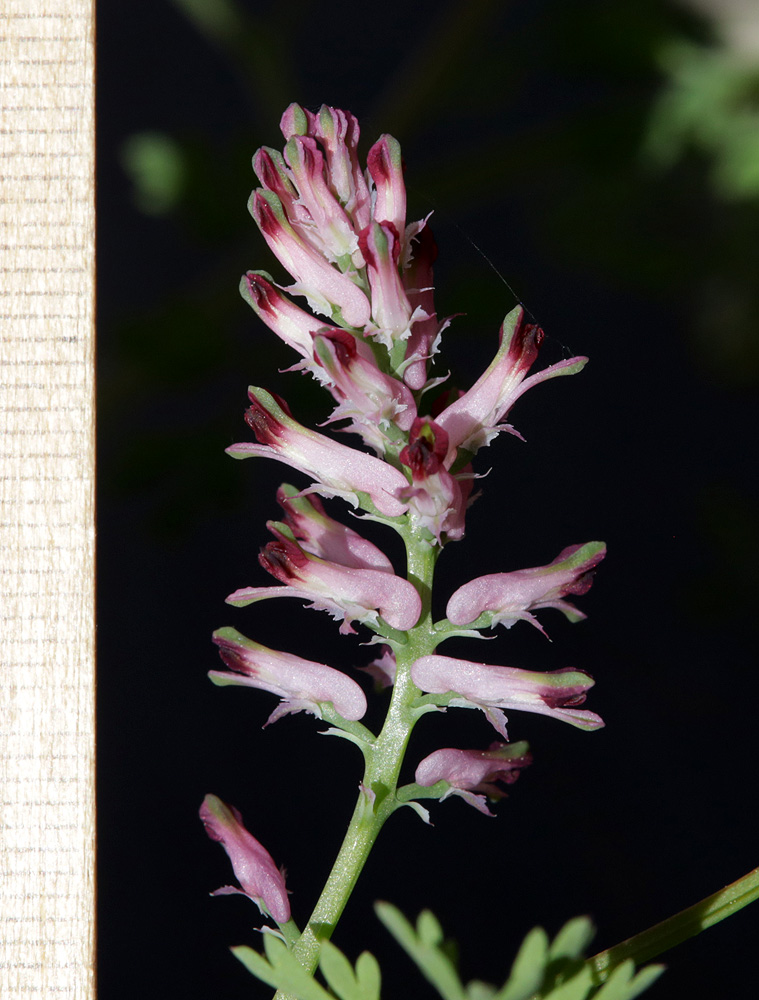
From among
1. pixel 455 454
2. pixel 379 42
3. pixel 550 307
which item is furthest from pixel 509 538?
pixel 455 454

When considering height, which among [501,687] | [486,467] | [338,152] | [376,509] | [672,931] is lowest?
[672,931]

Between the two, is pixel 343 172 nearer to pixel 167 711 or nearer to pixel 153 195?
pixel 153 195

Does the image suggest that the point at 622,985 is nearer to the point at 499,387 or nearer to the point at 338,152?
the point at 499,387

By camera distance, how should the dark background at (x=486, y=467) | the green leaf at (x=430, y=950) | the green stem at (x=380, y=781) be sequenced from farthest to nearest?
the dark background at (x=486, y=467)
the green stem at (x=380, y=781)
the green leaf at (x=430, y=950)

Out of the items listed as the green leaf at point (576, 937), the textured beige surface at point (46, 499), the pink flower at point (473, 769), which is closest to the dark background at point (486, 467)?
the textured beige surface at point (46, 499)

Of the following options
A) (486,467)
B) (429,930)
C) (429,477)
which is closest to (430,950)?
(429,930)

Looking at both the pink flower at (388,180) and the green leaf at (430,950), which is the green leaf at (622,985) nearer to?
the green leaf at (430,950)
